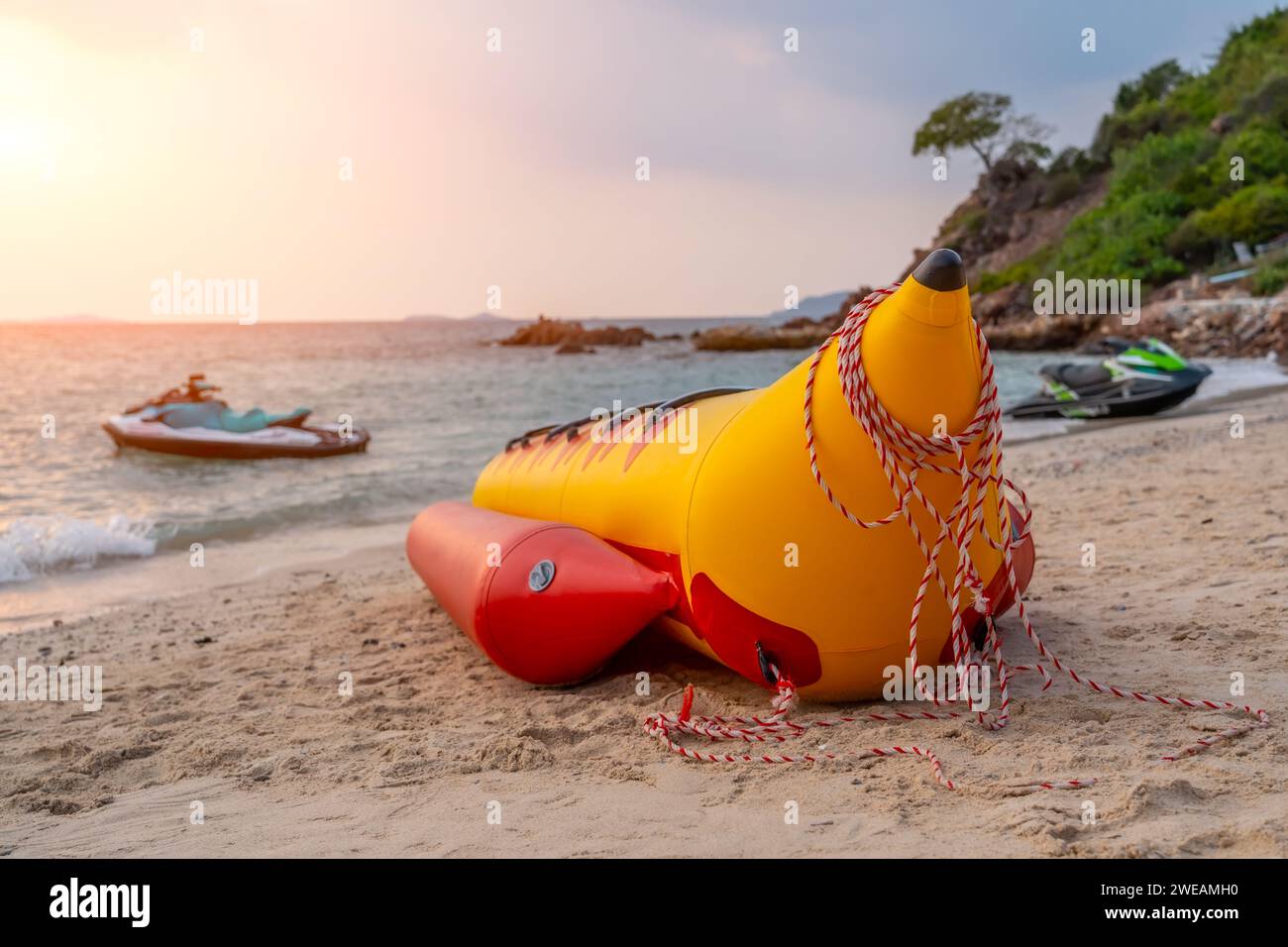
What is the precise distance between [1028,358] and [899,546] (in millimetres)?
26619

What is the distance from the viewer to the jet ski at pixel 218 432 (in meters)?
13.6

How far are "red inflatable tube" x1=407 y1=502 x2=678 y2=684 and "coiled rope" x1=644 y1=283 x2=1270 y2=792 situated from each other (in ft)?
1.46

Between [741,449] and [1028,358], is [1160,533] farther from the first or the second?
[1028,358]

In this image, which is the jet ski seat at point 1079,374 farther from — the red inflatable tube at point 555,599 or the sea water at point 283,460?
the red inflatable tube at point 555,599

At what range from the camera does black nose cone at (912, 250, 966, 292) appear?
289 centimetres

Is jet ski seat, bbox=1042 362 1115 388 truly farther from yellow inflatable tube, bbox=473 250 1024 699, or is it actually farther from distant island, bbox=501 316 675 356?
distant island, bbox=501 316 675 356

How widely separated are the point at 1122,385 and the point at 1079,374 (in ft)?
2.73

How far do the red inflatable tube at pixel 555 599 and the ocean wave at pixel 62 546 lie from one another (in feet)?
17.3

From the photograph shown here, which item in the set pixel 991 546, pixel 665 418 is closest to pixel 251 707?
pixel 665 418

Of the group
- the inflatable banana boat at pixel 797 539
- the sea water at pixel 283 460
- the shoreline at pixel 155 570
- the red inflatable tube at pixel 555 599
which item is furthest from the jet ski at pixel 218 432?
the inflatable banana boat at pixel 797 539

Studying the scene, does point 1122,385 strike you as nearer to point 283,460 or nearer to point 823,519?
point 283,460

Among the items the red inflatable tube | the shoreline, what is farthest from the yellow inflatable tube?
the shoreline

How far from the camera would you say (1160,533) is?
5.81 meters
